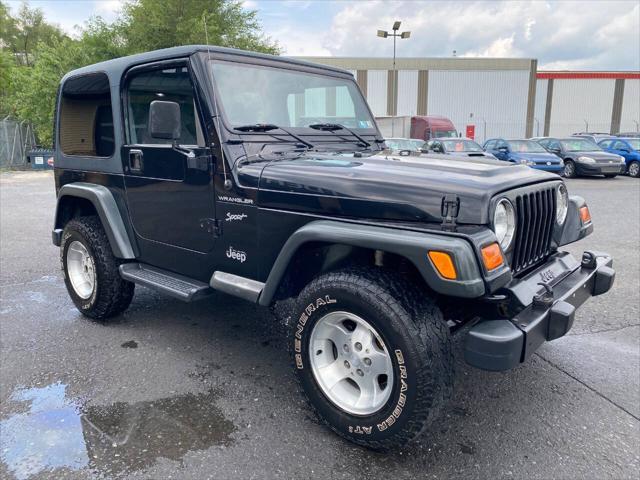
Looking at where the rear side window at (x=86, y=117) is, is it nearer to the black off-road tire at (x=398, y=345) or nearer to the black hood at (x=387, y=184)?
the black hood at (x=387, y=184)

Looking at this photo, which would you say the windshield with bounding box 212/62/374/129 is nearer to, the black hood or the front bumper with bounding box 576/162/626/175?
the black hood

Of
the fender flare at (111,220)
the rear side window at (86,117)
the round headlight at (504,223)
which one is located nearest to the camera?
the round headlight at (504,223)

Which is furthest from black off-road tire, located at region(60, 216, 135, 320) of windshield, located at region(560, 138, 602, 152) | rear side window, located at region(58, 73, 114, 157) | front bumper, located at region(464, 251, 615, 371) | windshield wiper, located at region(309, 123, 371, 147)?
windshield, located at region(560, 138, 602, 152)

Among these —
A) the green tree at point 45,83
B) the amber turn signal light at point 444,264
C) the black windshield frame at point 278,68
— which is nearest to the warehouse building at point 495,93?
the green tree at point 45,83

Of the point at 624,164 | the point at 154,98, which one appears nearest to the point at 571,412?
the point at 154,98

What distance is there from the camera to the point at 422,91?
40781 mm

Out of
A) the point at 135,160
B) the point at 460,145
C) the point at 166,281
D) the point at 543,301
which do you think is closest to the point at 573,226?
the point at 543,301

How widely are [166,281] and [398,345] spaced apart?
1917 mm

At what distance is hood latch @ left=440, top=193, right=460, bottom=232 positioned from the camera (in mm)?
2279

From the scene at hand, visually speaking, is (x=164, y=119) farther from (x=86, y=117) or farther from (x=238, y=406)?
(x=238, y=406)

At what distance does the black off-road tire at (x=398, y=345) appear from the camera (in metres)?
2.29

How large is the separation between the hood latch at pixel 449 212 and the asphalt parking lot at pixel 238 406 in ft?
3.91

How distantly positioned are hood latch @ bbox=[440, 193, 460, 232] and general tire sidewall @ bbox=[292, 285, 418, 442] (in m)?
0.47

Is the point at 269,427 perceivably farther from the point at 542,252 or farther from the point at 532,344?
the point at 542,252
